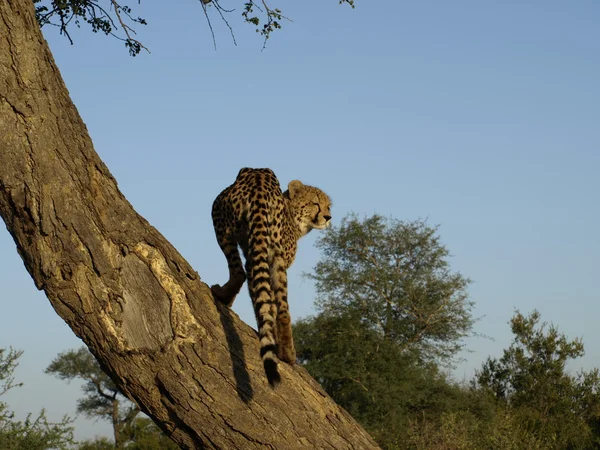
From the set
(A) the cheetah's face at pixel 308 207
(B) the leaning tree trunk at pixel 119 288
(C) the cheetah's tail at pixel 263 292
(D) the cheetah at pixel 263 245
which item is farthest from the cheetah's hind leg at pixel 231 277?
(A) the cheetah's face at pixel 308 207

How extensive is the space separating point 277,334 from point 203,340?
29.6 inches

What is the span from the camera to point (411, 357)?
20844 millimetres

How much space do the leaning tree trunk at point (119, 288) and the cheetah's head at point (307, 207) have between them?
8.64 ft

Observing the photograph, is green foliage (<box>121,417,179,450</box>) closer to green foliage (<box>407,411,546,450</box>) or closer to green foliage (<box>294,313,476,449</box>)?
green foliage (<box>294,313,476,449</box>)

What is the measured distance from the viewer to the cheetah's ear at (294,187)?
7.67m

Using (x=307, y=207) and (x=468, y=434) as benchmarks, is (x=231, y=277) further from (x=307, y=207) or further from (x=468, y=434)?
(x=468, y=434)

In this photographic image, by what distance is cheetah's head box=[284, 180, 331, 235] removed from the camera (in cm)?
758

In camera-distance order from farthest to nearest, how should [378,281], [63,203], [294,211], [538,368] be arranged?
[538,368] < [378,281] < [294,211] < [63,203]

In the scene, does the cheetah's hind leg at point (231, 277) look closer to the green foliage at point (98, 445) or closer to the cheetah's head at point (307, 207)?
the cheetah's head at point (307, 207)

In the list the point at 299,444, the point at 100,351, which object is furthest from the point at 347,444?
the point at 100,351

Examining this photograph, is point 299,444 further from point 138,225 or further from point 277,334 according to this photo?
point 138,225

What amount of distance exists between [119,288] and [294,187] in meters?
3.07

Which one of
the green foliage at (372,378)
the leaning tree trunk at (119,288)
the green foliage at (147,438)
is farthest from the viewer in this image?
the green foliage at (147,438)

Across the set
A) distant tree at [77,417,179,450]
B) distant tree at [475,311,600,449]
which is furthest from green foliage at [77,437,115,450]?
distant tree at [475,311,600,449]
